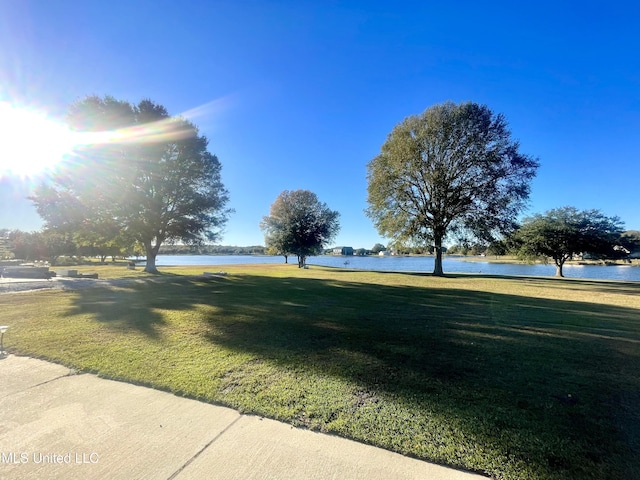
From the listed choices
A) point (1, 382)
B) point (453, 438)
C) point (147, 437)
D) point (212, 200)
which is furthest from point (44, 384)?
point (212, 200)

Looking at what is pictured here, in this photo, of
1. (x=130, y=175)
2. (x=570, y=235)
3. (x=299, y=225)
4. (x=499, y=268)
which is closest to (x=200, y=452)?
(x=130, y=175)

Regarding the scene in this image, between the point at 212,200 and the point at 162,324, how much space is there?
50.6 ft

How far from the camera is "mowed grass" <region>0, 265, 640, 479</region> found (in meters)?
2.19

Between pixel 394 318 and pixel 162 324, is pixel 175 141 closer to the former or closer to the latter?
pixel 162 324

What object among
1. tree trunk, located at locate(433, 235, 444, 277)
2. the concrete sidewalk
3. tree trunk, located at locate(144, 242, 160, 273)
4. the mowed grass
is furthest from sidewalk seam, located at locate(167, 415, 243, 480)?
tree trunk, located at locate(433, 235, 444, 277)

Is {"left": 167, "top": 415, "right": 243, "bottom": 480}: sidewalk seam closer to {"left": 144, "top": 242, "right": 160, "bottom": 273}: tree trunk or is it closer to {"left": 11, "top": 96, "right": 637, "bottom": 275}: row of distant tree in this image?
{"left": 11, "top": 96, "right": 637, "bottom": 275}: row of distant tree

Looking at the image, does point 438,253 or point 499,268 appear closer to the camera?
point 438,253

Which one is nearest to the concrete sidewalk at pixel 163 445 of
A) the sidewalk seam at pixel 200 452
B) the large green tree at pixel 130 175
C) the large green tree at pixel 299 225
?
the sidewalk seam at pixel 200 452

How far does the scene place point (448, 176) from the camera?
2077cm

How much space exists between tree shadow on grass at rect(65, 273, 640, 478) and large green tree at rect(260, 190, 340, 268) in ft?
79.6

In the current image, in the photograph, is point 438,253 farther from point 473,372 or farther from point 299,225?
point 473,372

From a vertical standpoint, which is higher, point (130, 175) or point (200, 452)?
point (130, 175)

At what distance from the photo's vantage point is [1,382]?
3275 mm

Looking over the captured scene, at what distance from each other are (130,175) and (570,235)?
36924 mm
